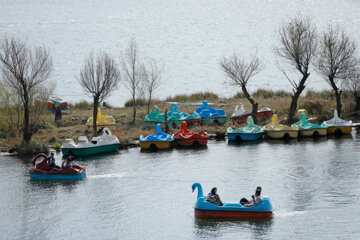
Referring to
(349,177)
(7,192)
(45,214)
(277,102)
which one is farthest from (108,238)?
(277,102)

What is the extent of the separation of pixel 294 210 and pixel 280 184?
4686mm

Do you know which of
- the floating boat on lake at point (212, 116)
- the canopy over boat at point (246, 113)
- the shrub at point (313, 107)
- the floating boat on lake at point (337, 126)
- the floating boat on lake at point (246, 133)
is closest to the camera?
the floating boat on lake at point (246, 133)

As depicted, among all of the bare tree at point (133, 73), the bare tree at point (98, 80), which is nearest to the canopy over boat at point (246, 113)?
the bare tree at point (133, 73)

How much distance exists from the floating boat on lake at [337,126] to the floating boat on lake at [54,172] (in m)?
21.2

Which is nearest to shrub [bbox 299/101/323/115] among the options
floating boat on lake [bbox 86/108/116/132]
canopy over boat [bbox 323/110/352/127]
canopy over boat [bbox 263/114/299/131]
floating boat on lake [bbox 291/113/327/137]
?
canopy over boat [bbox 323/110/352/127]

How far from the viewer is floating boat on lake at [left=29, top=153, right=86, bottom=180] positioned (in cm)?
3228

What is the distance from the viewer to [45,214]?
26250 mm

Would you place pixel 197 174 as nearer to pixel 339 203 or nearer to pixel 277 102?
pixel 339 203

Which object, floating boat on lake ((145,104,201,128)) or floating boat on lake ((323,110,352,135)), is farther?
floating boat on lake ((145,104,201,128))

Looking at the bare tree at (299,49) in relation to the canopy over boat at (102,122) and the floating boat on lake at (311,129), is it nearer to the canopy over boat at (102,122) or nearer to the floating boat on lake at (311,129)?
the floating boat on lake at (311,129)

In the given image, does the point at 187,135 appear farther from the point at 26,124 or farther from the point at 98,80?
the point at 26,124

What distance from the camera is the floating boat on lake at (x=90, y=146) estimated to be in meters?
38.7

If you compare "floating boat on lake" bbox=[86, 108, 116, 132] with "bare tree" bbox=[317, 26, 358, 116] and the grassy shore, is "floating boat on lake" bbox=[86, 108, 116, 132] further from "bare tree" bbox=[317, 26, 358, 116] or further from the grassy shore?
"bare tree" bbox=[317, 26, 358, 116]

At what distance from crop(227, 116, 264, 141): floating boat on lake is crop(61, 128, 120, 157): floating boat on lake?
8893mm
